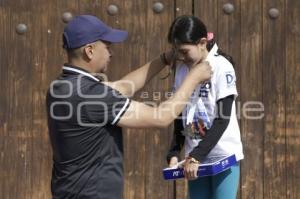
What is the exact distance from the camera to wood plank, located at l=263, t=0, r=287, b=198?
4.19m

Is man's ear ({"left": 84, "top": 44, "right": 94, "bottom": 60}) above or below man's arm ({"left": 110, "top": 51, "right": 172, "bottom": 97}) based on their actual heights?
above

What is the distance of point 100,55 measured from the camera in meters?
2.62

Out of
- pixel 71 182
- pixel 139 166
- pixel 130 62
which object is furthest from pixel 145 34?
pixel 71 182

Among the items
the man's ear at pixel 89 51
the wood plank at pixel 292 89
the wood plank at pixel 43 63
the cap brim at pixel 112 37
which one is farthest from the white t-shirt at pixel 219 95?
the wood plank at pixel 43 63

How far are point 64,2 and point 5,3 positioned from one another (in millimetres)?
354

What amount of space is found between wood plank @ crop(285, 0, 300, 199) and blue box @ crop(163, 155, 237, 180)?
1267mm

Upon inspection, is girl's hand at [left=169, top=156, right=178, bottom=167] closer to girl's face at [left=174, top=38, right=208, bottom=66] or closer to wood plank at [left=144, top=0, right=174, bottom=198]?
girl's face at [left=174, top=38, right=208, bottom=66]

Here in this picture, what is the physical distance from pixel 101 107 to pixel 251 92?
1.86 meters

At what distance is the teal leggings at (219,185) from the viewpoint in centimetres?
308

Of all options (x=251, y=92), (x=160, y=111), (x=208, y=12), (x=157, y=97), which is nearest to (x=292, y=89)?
(x=251, y=92)

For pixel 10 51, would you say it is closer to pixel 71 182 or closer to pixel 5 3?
pixel 5 3

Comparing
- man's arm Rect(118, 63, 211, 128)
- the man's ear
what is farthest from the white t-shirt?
the man's ear

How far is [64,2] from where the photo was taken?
420 cm

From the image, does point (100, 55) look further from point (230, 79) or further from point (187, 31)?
Answer: point (230, 79)
